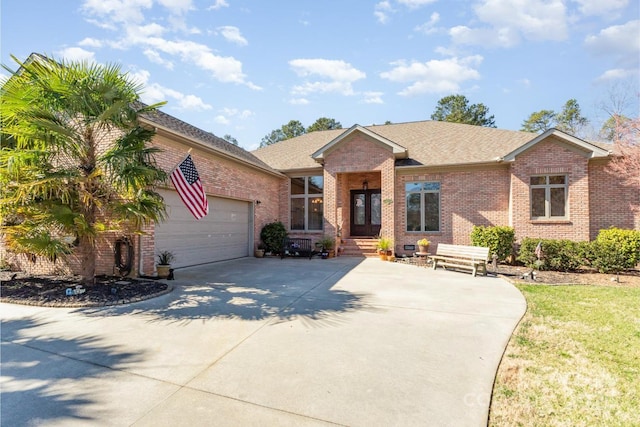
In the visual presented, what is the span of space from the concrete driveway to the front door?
896 cm

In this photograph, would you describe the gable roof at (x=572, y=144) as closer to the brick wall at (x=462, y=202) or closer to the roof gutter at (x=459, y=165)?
the roof gutter at (x=459, y=165)

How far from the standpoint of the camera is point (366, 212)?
1575 centimetres

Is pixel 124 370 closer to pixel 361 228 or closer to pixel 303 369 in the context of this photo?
pixel 303 369

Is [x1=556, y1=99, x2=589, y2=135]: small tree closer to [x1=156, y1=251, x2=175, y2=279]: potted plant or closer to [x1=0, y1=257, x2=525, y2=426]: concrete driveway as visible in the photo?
[x1=0, y1=257, x2=525, y2=426]: concrete driveway

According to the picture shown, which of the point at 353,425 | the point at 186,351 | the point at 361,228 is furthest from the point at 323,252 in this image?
the point at 353,425

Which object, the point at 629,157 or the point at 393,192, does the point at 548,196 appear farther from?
the point at 393,192

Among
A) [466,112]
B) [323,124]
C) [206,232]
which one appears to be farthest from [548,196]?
[323,124]

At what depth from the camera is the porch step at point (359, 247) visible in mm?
13676

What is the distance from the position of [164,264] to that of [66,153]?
11.5 feet

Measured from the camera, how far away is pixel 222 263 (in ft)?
36.6

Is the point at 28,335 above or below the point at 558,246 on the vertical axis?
below

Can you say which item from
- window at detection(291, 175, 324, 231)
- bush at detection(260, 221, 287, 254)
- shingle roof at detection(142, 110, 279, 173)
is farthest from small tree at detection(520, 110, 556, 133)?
shingle roof at detection(142, 110, 279, 173)

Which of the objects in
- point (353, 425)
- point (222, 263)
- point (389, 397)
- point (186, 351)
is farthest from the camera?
point (222, 263)

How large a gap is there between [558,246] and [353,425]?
1090cm
